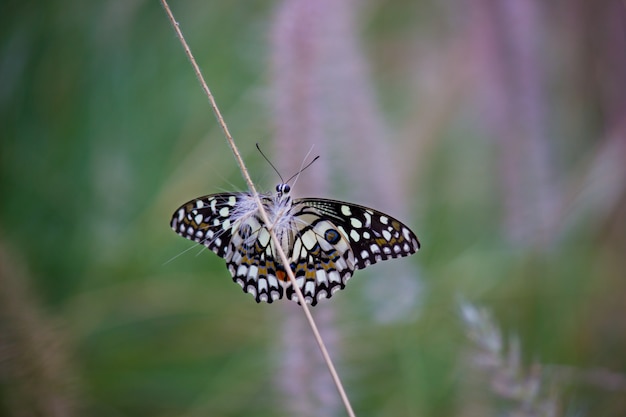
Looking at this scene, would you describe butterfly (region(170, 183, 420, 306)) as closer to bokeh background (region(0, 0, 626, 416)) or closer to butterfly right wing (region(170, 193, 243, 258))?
butterfly right wing (region(170, 193, 243, 258))

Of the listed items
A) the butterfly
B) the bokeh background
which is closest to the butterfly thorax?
the butterfly

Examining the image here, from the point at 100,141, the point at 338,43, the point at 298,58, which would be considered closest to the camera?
the point at 298,58

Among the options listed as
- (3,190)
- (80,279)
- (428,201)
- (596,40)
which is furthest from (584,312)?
(3,190)

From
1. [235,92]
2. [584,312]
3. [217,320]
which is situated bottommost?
[584,312]

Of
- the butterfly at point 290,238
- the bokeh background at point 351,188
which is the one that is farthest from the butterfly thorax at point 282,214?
the bokeh background at point 351,188

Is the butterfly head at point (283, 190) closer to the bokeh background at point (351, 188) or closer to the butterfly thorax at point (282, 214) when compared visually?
the butterfly thorax at point (282, 214)

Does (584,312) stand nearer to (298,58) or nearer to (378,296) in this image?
(378,296)
